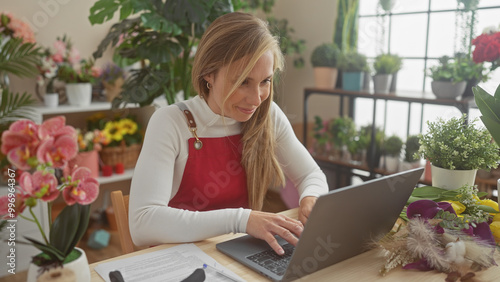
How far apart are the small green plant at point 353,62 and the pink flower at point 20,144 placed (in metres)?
2.61

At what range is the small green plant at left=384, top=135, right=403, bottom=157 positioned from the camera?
2719 mm

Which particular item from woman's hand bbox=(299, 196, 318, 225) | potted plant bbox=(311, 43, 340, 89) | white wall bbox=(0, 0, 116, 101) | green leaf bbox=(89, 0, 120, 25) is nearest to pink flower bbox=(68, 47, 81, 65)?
white wall bbox=(0, 0, 116, 101)

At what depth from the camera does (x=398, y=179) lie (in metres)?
0.92

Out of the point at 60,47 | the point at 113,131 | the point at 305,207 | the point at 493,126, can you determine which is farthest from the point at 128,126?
the point at 493,126

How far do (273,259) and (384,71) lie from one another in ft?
6.97

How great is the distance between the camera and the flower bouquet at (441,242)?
2.95ft

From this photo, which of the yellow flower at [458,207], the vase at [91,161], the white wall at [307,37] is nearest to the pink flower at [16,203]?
the yellow flower at [458,207]

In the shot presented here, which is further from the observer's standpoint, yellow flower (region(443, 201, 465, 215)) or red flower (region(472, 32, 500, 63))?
red flower (region(472, 32, 500, 63))

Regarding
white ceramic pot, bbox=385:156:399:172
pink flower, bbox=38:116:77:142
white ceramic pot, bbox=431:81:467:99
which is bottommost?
white ceramic pot, bbox=385:156:399:172

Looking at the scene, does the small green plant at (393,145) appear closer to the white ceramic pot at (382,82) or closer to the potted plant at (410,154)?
the potted plant at (410,154)

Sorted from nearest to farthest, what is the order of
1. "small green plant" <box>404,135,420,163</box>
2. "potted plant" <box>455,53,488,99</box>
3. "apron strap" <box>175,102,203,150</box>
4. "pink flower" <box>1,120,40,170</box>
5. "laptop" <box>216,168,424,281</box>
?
"pink flower" <box>1,120,40,170</box>
"laptop" <box>216,168,424,281</box>
"apron strap" <box>175,102,203,150</box>
"potted plant" <box>455,53,488,99</box>
"small green plant" <box>404,135,420,163</box>

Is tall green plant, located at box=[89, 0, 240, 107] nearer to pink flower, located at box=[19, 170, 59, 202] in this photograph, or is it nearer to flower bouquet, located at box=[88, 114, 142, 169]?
flower bouquet, located at box=[88, 114, 142, 169]

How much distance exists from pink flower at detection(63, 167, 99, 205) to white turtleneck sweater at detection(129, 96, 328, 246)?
0.42 metres

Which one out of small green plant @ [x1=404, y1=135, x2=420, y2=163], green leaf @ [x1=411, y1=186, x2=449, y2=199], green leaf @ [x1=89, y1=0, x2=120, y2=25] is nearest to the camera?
green leaf @ [x1=411, y1=186, x2=449, y2=199]
